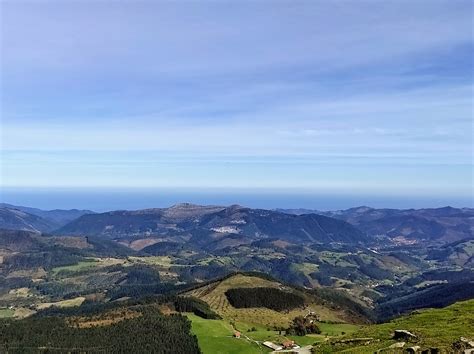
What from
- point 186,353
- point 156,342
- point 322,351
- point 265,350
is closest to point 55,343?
point 156,342

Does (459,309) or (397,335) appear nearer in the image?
(397,335)

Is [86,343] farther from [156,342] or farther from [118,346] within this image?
[156,342]

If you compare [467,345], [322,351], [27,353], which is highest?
[467,345]

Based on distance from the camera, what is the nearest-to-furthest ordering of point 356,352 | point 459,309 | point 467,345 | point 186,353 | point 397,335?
1. point 467,345
2. point 356,352
3. point 397,335
4. point 459,309
5. point 186,353

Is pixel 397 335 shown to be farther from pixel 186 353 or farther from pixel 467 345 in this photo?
pixel 186 353

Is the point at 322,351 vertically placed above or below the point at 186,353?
above

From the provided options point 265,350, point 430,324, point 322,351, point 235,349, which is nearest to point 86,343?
point 235,349

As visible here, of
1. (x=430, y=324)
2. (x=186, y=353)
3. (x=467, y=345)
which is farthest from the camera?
(x=186, y=353)
